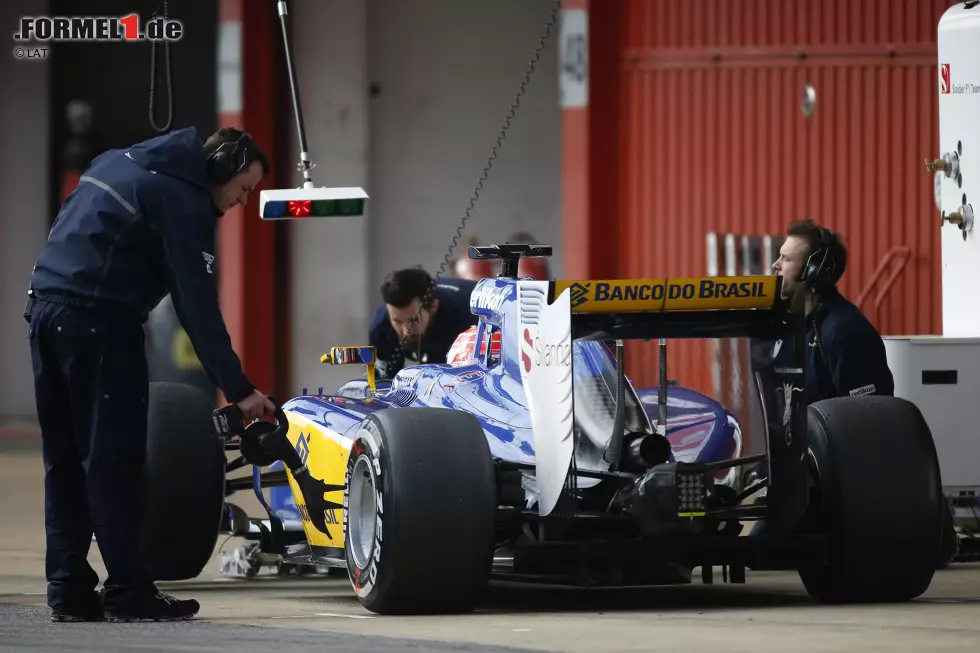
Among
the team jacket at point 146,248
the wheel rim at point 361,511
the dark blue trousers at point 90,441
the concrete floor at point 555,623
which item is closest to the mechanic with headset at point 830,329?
the concrete floor at point 555,623

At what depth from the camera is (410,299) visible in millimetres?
10531

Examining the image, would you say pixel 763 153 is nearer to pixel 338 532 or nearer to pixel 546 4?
pixel 546 4

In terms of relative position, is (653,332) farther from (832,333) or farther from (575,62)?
(575,62)

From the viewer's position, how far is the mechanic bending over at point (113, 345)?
22.6 feet

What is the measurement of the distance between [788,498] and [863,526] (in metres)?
0.30

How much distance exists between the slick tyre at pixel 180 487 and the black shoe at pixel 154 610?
1205mm

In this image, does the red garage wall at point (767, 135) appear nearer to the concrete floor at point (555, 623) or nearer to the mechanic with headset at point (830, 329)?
the mechanic with headset at point (830, 329)

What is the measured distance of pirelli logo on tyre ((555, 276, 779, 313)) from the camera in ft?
24.2

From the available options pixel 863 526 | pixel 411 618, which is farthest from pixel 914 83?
pixel 411 618

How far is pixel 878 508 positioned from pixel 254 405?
2440 millimetres

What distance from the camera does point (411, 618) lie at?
7043mm

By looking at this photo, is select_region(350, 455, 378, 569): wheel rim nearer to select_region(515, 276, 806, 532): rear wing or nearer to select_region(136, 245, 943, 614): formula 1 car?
select_region(136, 245, 943, 614): formula 1 car

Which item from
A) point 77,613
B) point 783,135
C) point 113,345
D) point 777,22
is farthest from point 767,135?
point 77,613

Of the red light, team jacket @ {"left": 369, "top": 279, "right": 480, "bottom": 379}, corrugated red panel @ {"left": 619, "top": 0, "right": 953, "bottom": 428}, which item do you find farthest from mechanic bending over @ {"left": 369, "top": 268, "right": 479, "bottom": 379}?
corrugated red panel @ {"left": 619, "top": 0, "right": 953, "bottom": 428}
